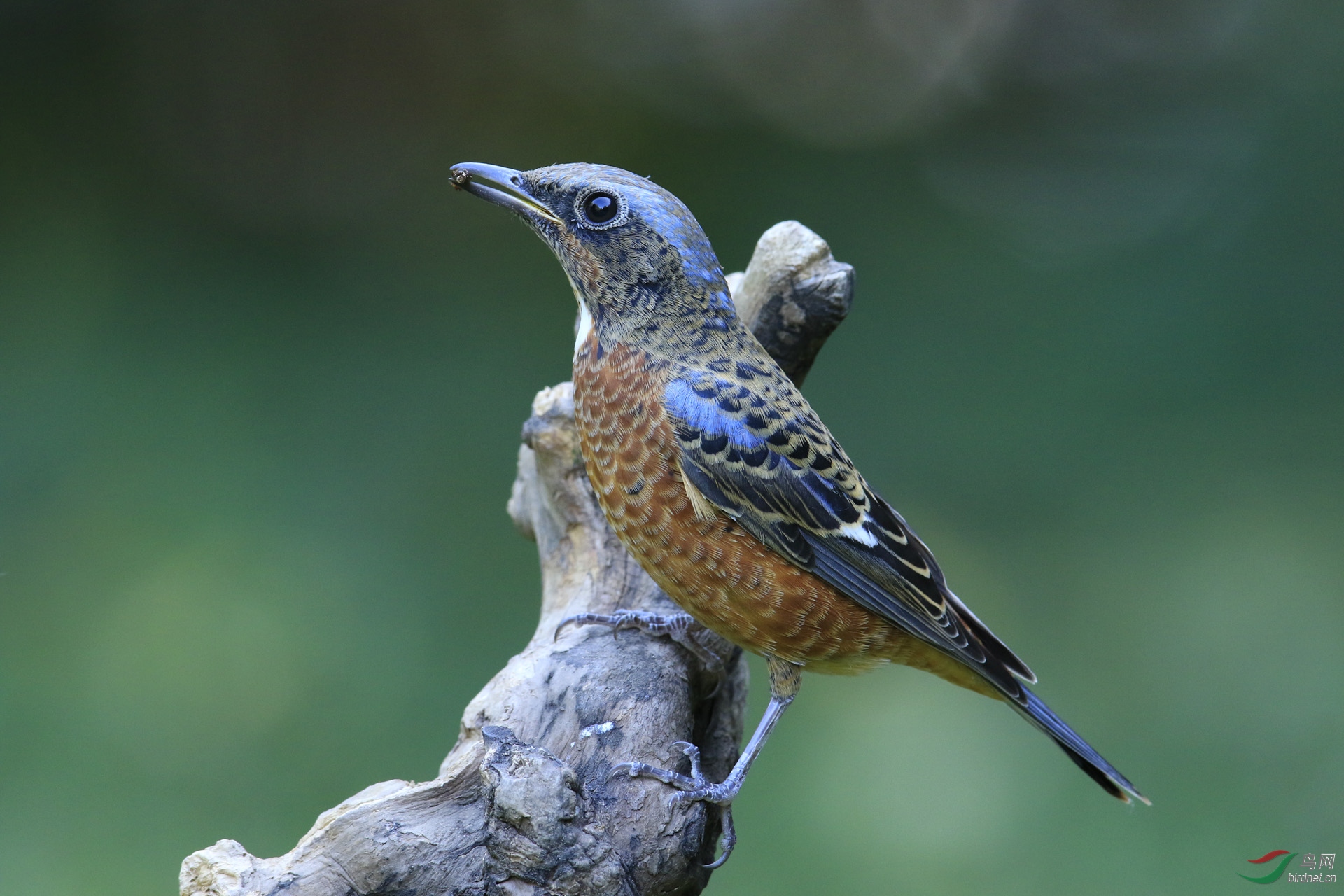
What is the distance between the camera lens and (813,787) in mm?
5215

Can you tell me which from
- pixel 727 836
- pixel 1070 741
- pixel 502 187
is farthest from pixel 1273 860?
pixel 502 187

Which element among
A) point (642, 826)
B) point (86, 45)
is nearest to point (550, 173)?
point (642, 826)

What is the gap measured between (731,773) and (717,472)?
83cm

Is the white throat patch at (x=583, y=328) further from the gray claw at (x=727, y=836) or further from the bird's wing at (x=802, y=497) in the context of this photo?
the gray claw at (x=727, y=836)

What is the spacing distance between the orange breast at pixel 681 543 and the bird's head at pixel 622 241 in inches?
5.5

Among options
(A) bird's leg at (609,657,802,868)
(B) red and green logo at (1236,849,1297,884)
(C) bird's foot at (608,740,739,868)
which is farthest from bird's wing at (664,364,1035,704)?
(B) red and green logo at (1236,849,1297,884)

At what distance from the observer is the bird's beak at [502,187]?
3.09 meters

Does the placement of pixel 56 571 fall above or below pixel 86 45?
below

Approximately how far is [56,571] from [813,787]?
4181 millimetres

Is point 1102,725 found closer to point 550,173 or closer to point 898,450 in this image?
point 898,450

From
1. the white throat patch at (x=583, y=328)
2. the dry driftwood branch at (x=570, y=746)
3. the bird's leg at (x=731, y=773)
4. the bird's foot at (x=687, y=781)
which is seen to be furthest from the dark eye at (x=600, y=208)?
the bird's foot at (x=687, y=781)

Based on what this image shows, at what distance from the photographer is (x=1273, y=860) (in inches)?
180

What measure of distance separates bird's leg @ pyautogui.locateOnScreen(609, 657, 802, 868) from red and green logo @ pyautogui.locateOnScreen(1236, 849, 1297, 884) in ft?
7.82

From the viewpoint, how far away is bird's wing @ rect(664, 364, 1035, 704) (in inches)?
114
